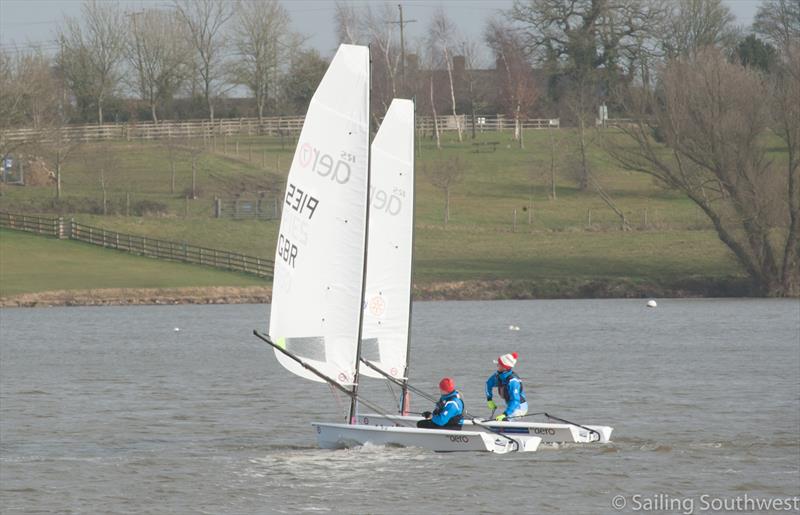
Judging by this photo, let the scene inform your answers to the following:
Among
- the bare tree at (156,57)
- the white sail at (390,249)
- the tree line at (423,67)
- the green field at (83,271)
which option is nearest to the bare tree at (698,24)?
the tree line at (423,67)

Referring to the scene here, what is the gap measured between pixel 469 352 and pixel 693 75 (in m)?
24.8

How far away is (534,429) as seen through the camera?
24.0 meters

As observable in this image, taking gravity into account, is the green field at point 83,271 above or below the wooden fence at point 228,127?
below

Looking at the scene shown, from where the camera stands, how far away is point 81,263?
235 feet

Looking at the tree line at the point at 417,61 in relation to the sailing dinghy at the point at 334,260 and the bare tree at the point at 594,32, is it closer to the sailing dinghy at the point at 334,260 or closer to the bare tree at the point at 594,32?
the bare tree at the point at 594,32

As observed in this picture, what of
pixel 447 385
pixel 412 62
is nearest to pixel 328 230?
pixel 447 385

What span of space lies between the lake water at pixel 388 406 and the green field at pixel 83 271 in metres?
11.0

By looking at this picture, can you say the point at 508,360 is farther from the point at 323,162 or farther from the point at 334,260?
the point at 323,162

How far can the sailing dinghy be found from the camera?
23.2 m

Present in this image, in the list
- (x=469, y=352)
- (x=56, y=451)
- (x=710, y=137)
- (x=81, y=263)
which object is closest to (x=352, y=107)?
(x=56, y=451)

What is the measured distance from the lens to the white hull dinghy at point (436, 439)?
2311 cm

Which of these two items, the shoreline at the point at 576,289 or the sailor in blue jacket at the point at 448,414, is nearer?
the sailor in blue jacket at the point at 448,414

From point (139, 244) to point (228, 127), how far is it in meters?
43.8

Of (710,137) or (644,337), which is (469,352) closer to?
(644,337)
